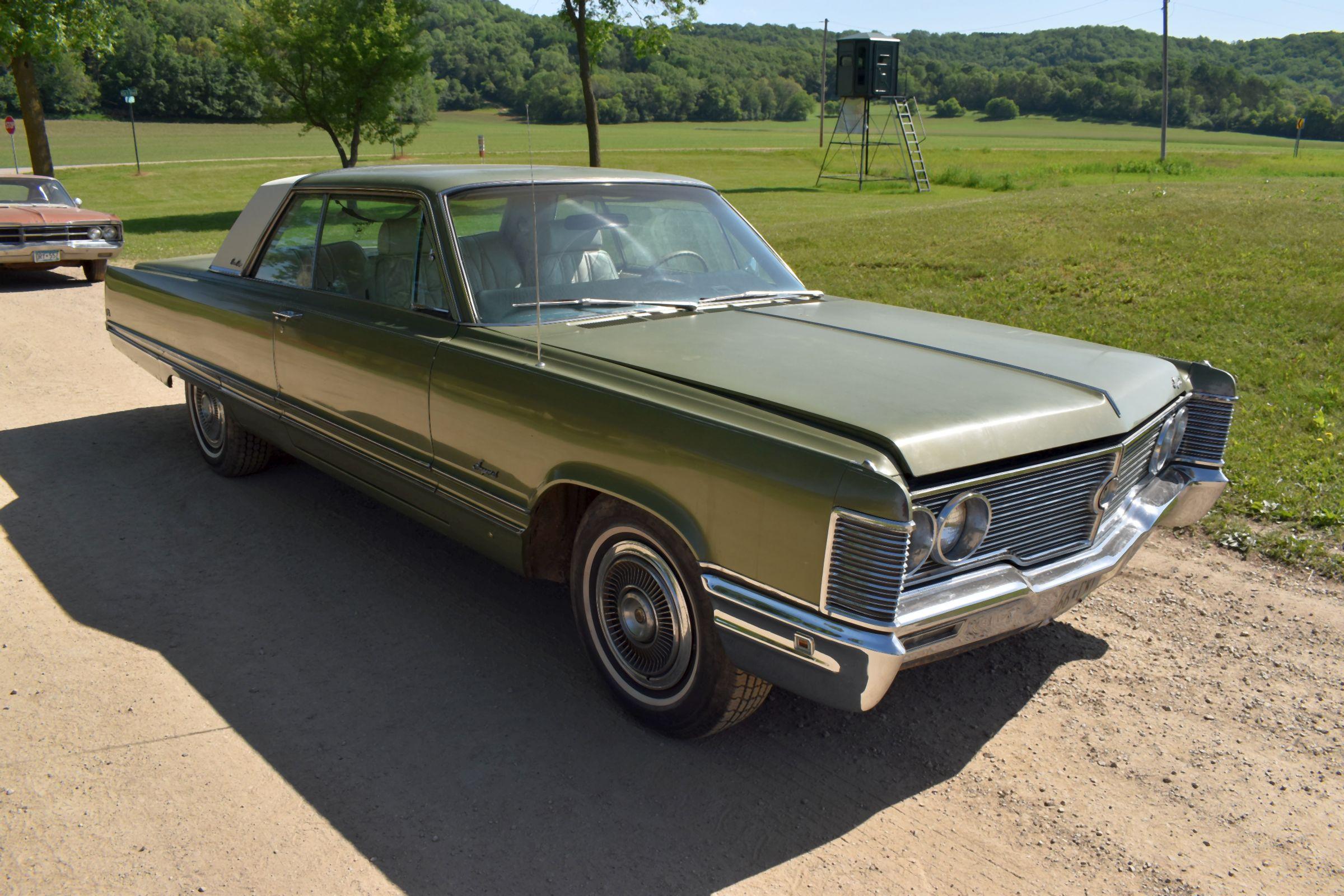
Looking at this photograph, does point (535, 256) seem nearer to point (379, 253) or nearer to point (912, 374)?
point (379, 253)

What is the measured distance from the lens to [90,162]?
4600 cm

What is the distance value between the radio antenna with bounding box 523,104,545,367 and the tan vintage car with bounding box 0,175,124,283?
35.4 ft

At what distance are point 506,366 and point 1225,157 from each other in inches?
1720

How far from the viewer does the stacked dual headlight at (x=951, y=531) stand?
273 centimetres

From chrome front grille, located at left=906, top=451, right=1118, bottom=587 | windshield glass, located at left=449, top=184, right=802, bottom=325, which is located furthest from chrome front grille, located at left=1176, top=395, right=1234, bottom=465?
windshield glass, located at left=449, top=184, right=802, bottom=325

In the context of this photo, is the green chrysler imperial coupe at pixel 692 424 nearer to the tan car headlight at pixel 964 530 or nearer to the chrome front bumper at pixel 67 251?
the tan car headlight at pixel 964 530

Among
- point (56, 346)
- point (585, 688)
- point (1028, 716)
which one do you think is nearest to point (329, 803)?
point (585, 688)

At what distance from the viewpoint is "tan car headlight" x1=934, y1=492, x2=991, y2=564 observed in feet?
9.27

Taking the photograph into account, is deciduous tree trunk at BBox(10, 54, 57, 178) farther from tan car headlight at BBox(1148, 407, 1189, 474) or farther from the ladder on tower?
the ladder on tower

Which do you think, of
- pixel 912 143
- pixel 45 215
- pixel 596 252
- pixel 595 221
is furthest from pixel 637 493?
pixel 912 143

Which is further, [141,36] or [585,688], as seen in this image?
[141,36]

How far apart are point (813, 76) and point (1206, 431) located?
111 m

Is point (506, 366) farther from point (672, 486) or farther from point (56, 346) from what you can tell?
point (56, 346)

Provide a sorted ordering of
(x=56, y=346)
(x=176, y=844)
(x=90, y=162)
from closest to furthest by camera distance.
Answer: (x=176, y=844) < (x=56, y=346) < (x=90, y=162)
